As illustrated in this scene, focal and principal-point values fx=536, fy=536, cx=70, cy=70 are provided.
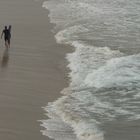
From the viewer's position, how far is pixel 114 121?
14648 millimetres

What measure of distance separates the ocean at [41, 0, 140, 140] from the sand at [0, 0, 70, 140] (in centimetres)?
38

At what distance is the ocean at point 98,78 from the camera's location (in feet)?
46.2

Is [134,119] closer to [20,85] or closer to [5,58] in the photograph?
[20,85]

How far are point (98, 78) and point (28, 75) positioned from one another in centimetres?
248

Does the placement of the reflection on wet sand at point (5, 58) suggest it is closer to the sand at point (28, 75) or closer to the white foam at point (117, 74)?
the sand at point (28, 75)

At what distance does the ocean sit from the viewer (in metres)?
14.1

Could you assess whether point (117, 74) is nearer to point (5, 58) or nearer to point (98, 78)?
point (98, 78)

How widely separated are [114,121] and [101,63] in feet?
22.6

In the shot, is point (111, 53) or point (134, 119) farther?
point (111, 53)

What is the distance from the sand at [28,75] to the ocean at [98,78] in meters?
0.38

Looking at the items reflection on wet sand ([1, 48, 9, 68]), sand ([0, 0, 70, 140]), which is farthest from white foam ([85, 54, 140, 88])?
reflection on wet sand ([1, 48, 9, 68])

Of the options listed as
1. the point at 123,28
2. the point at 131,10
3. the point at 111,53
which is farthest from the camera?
the point at 131,10

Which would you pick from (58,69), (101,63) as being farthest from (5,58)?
(101,63)

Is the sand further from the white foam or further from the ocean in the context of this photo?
the white foam
